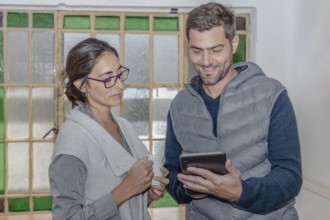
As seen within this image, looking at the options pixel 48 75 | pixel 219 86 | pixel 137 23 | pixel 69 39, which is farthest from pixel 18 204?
pixel 219 86

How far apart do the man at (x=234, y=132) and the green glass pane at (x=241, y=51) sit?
2.65 metres

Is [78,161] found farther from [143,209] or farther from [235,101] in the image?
[235,101]

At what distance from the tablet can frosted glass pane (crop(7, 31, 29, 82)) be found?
307 cm

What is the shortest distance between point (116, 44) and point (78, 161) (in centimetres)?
280

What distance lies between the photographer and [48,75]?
4312mm

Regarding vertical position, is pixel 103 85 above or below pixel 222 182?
above

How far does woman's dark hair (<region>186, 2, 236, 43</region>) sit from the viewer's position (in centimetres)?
170

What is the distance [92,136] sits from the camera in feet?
5.83

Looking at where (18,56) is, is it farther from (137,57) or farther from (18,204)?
(18,204)

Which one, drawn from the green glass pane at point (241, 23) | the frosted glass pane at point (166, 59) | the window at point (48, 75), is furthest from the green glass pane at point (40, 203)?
the green glass pane at point (241, 23)

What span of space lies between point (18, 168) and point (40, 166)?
184 mm

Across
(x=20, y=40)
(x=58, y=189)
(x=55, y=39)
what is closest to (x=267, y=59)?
(x=55, y=39)

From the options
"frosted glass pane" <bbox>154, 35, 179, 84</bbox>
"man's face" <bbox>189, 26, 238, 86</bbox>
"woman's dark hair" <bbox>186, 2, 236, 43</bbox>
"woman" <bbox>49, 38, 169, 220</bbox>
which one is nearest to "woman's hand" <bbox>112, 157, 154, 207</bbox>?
"woman" <bbox>49, 38, 169, 220</bbox>

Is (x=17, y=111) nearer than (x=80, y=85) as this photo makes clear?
No
